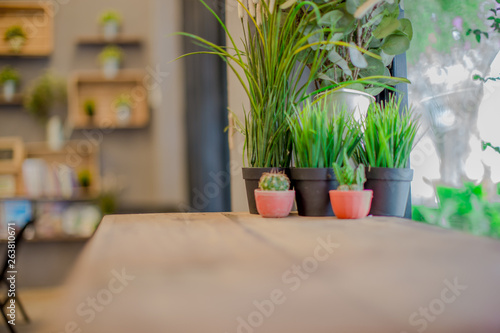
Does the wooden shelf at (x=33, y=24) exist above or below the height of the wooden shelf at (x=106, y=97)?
above

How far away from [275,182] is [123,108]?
267 cm

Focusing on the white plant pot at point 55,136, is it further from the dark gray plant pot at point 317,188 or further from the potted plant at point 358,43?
the dark gray plant pot at point 317,188

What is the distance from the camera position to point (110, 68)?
10.6 feet

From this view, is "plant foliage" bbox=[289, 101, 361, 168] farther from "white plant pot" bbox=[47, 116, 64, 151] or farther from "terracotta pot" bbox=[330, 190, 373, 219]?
"white plant pot" bbox=[47, 116, 64, 151]

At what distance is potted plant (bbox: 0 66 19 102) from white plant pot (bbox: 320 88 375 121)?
3.10 metres

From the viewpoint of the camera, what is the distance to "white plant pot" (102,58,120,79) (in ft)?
10.6

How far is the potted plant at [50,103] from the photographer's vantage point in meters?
3.26

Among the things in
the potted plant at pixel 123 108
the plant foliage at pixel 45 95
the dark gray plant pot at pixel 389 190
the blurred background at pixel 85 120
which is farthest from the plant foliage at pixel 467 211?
the plant foliage at pixel 45 95

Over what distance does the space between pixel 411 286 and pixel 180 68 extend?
3.16m

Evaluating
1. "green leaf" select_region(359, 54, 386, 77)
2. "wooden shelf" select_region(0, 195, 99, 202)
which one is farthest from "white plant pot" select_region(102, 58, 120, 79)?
"green leaf" select_region(359, 54, 386, 77)

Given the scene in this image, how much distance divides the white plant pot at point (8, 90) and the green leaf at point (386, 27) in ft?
10.4

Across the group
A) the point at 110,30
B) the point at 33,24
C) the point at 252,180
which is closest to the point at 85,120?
the point at 110,30

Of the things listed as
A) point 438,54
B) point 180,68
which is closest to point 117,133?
point 180,68

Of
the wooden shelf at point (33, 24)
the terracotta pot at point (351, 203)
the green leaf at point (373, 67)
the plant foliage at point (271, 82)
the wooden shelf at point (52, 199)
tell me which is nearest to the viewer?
the terracotta pot at point (351, 203)
